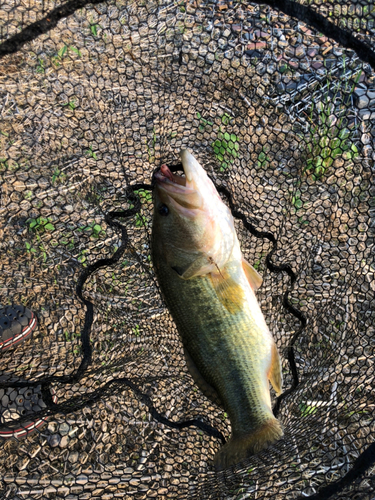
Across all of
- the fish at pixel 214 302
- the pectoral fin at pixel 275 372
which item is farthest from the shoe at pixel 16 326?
the pectoral fin at pixel 275 372

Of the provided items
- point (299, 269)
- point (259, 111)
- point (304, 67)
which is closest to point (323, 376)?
point (299, 269)

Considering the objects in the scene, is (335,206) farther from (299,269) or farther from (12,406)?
(12,406)

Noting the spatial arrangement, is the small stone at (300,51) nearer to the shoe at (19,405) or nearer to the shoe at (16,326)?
the shoe at (16,326)

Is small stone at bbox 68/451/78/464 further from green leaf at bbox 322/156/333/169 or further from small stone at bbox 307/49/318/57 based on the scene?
small stone at bbox 307/49/318/57

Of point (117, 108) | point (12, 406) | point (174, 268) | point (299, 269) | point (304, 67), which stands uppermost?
point (304, 67)

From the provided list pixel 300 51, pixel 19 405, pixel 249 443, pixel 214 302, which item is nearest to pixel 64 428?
pixel 19 405

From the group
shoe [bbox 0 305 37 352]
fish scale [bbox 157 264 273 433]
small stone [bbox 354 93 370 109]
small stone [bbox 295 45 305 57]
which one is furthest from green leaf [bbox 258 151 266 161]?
shoe [bbox 0 305 37 352]
